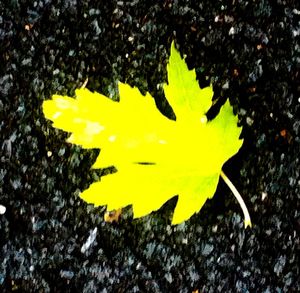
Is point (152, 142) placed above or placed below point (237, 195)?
above

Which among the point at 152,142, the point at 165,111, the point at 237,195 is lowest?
the point at 237,195

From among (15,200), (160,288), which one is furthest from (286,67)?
(15,200)

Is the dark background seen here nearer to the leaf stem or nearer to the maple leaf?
the leaf stem

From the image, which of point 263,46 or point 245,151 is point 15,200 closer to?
point 245,151

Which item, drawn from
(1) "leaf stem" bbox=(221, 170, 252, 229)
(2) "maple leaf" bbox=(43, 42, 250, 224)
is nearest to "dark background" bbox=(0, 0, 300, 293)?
(1) "leaf stem" bbox=(221, 170, 252, 229)

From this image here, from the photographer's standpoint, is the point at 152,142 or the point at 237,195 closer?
the point at 152,142

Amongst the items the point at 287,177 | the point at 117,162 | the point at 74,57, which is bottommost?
the point at 287,177
